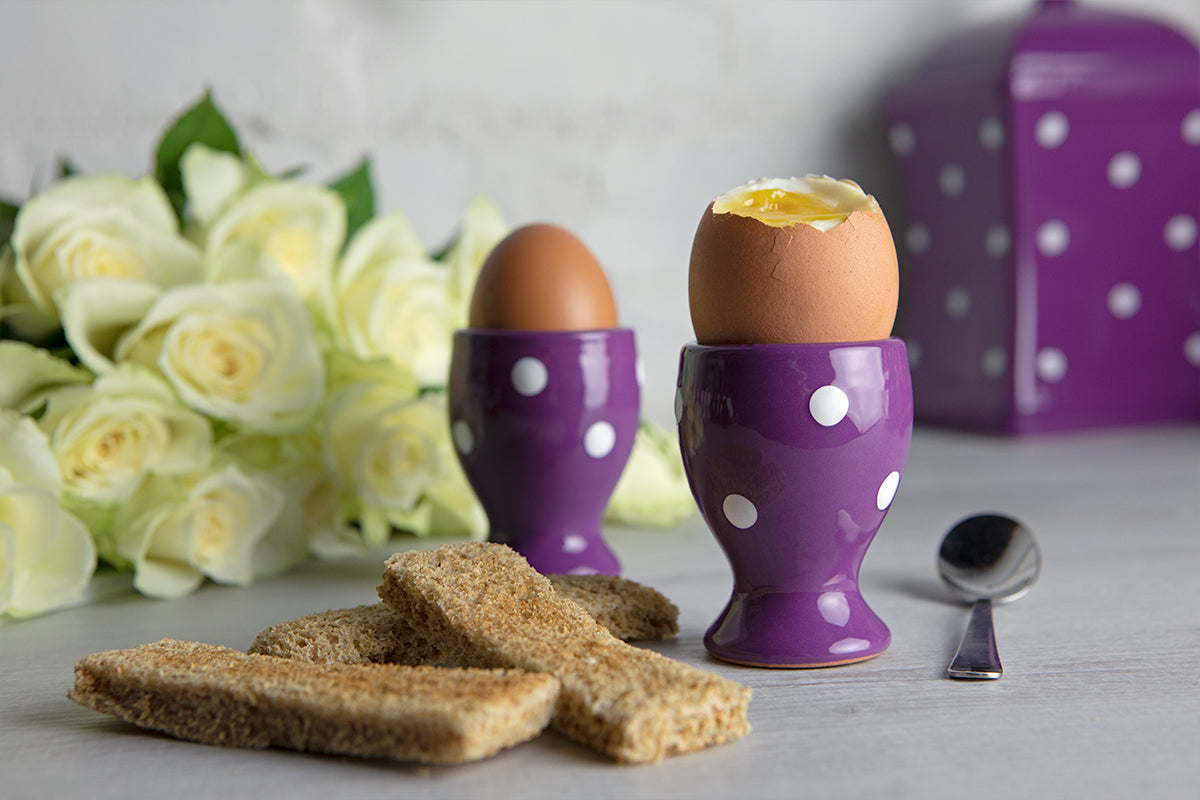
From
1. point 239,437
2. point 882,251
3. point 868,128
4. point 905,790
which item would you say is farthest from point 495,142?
point 905,790

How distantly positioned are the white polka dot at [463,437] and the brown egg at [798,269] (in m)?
0.21

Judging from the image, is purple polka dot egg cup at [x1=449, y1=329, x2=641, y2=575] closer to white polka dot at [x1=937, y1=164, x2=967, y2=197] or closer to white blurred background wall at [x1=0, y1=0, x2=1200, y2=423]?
white blurred background wall at [x1=0, y1=0, x2=1200, y2=423]

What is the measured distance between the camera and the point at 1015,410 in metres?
1.28

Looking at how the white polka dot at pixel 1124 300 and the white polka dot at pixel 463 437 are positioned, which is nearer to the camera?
the white polka dot at pixel 463 437

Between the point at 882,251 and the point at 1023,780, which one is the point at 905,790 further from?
the point at 882,251

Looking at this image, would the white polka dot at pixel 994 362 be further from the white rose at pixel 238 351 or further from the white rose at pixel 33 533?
the white rose at pixel 33 533

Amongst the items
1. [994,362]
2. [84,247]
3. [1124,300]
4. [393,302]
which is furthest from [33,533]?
[1124,300]

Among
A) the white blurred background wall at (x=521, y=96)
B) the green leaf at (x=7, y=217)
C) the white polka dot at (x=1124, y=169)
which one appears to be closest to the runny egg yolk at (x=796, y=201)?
the green leaf at (x=7, y=217)

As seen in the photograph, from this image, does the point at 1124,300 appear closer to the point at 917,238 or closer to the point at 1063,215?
the point at 1063,215

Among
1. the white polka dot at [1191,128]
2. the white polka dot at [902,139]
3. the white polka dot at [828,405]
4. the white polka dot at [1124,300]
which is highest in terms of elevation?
the white polka dot at [1191,128]

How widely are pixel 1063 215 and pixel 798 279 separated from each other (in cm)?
85

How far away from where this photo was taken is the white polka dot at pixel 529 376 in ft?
2.32

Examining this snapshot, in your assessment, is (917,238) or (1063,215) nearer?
(1063,215)

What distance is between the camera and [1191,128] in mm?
1308
